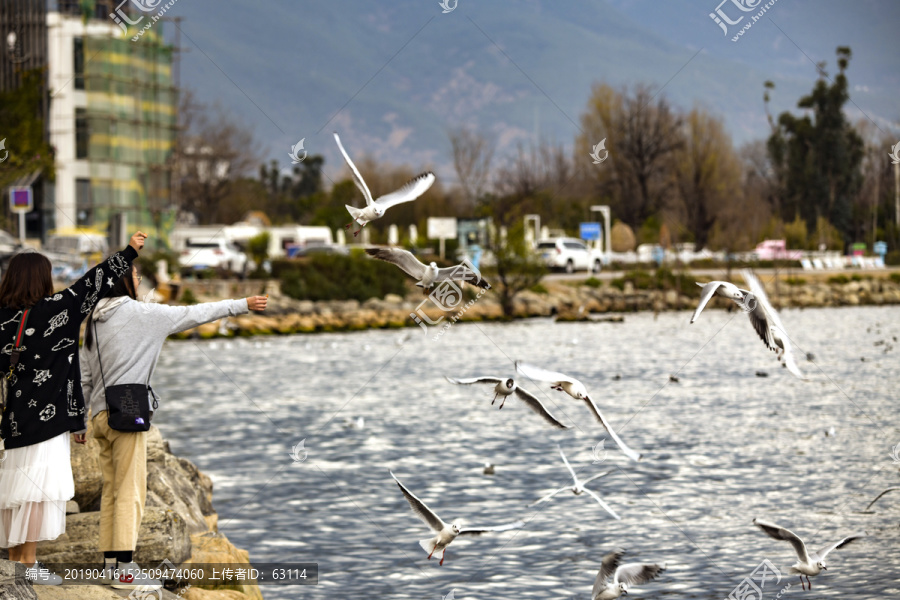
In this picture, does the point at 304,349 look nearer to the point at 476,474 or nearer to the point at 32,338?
the point at 476,474

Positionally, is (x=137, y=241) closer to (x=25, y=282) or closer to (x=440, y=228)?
(x=25, y=282)

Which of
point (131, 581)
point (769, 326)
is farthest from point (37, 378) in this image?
point (769, 326)

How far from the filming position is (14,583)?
503 centimetres

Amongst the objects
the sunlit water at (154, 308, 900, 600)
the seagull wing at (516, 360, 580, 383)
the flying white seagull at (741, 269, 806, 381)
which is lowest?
the sunlit water at (154, 308, 900, 600)

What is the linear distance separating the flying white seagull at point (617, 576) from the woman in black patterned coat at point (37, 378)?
356 cm

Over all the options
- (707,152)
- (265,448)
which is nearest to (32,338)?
(265,448)

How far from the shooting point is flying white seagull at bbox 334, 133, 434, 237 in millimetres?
6105

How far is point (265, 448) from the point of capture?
51.2 feet

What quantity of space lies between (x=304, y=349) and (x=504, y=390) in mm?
24065

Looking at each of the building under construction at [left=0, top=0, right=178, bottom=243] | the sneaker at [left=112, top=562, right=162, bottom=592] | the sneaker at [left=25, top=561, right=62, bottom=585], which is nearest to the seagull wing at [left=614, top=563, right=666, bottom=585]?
the sneaker at [left=112, top=562, right=162, bottom=592]

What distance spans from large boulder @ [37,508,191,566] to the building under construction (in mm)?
39993

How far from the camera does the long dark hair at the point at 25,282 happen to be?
18.3 ft

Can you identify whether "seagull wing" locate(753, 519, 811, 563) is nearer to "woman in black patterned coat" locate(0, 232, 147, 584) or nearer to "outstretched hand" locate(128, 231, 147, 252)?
"outstretched hand" locate(128, 231, 147, 252)

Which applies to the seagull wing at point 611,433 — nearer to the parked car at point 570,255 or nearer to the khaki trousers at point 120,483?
the khaki trousers at point 120,483
